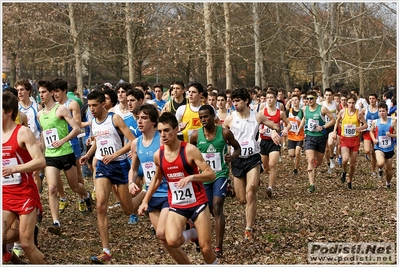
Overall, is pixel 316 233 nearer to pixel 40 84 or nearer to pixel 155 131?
pixel 155 131

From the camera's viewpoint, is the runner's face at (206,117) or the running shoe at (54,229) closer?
the runner's face at (206,117)

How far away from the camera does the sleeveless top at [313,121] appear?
1341 centimetres

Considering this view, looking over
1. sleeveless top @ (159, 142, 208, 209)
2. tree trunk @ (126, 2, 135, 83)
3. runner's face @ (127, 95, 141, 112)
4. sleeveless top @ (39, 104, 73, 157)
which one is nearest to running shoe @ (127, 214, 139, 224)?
sleeveless top @ (39, 104, 73, 157)

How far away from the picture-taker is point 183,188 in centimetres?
656

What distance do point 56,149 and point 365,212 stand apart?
16.8 feet

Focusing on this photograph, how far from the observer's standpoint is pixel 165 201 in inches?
282

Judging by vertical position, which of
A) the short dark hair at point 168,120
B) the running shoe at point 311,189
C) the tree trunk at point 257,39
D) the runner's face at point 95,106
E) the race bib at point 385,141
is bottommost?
the running shoe at point 311,189

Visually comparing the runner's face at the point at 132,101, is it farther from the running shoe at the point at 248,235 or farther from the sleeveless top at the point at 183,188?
the sleeveless top at the point at 183,188

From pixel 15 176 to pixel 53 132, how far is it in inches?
111

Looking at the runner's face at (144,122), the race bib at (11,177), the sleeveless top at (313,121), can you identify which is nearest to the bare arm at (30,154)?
the race bib at (11,177)

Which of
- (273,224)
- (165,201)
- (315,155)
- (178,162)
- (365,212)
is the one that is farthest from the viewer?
(315,155)

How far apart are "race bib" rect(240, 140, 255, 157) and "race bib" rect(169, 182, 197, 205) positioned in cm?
254

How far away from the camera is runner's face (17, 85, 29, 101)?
9.90m

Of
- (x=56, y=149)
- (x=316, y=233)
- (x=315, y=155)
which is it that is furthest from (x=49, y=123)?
(x=315, y=155)
